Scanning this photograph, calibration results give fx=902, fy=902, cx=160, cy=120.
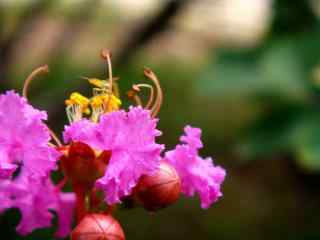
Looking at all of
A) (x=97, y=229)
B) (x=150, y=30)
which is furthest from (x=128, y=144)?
(x=150, y=30)

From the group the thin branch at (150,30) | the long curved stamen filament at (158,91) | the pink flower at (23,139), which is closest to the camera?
the pink flower at (23,139)

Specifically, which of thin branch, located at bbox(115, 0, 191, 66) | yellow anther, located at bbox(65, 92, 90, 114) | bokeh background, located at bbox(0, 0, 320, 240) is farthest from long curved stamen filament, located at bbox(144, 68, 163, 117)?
thin branch, located at bbox(115, 0, 191, 66)

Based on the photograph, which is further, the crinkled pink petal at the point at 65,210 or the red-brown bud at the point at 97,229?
the crinkled pink petal at the point at 65,210

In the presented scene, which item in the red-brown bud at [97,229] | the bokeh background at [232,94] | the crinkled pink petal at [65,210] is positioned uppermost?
the red-brown bud at [97,229]

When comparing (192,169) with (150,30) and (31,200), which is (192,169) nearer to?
(31,200)

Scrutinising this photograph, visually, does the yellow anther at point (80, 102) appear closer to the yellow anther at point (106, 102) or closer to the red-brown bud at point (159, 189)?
the yellow anther at point (106, 102)

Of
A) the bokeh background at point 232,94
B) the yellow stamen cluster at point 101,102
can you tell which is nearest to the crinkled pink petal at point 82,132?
the yellow stamen cluster at point 101,102
